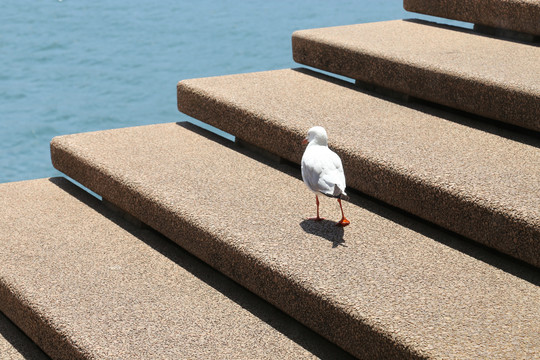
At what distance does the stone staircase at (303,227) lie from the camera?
2172 mm

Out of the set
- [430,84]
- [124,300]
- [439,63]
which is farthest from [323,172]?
[439,63]

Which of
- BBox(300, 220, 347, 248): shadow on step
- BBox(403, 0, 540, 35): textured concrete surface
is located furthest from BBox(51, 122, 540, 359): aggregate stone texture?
BBox(403, 0, 540, 35): textured concrete surface

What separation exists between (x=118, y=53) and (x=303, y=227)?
22.7 feet

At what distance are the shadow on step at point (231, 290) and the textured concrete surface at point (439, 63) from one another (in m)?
1.41

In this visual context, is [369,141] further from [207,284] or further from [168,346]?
[168,346]

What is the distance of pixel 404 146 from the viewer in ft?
9.30

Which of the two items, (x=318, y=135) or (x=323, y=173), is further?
(x=318, y=135)

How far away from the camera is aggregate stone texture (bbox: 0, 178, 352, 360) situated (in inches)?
87.9

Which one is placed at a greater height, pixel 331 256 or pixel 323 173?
pixel 323 173

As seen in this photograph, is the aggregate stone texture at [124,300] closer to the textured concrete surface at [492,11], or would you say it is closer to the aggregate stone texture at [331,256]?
the aggregate stone texture at [331,256]

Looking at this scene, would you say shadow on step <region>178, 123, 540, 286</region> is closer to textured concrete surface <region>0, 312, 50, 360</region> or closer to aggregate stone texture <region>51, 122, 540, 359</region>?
aggregate stone texture <region>51, 122, 540, 359</region>

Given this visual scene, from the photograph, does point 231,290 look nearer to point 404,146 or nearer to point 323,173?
point 323,173

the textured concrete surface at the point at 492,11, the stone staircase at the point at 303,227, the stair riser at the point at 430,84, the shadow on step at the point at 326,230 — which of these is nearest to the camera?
the stone staircase at the point at 303,227

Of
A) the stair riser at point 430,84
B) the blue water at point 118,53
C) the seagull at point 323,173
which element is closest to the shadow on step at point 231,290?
the seagull at point 323,173
